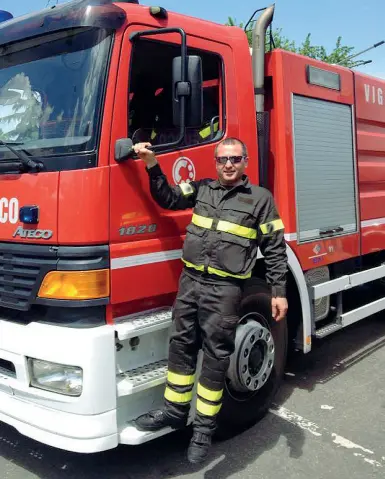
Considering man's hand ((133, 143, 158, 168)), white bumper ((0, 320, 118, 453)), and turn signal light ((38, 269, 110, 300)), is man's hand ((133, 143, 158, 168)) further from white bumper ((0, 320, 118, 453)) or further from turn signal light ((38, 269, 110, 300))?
white bumper ((0, 320, 118, 453))

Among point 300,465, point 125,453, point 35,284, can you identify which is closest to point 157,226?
point 35,284

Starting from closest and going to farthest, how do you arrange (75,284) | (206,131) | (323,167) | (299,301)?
1. (75,284)
2. (206,131)
3. (299,301)
4. (323,167)

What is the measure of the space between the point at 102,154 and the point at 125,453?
1897mm

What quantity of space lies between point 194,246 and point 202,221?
152 mm

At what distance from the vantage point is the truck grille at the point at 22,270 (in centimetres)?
268

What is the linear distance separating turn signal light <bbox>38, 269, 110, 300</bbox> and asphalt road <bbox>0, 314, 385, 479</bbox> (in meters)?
1.16

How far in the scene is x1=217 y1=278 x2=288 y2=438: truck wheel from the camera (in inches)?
128

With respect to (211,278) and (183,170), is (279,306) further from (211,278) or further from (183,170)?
(183,170)

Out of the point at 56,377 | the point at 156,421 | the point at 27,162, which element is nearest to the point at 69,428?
the point at 56,377

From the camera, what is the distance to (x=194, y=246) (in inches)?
115

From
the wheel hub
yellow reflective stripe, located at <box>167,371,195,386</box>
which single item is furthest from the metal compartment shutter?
yellow reflective stripe, located at <box>167,371,195,386</box>

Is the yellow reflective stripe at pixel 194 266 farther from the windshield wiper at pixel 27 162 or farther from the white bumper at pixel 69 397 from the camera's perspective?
the windshield wiper at pixel 27 162

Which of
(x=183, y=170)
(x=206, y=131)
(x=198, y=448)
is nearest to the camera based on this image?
(x=198, y=448)

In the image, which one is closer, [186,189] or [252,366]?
[186,189]
